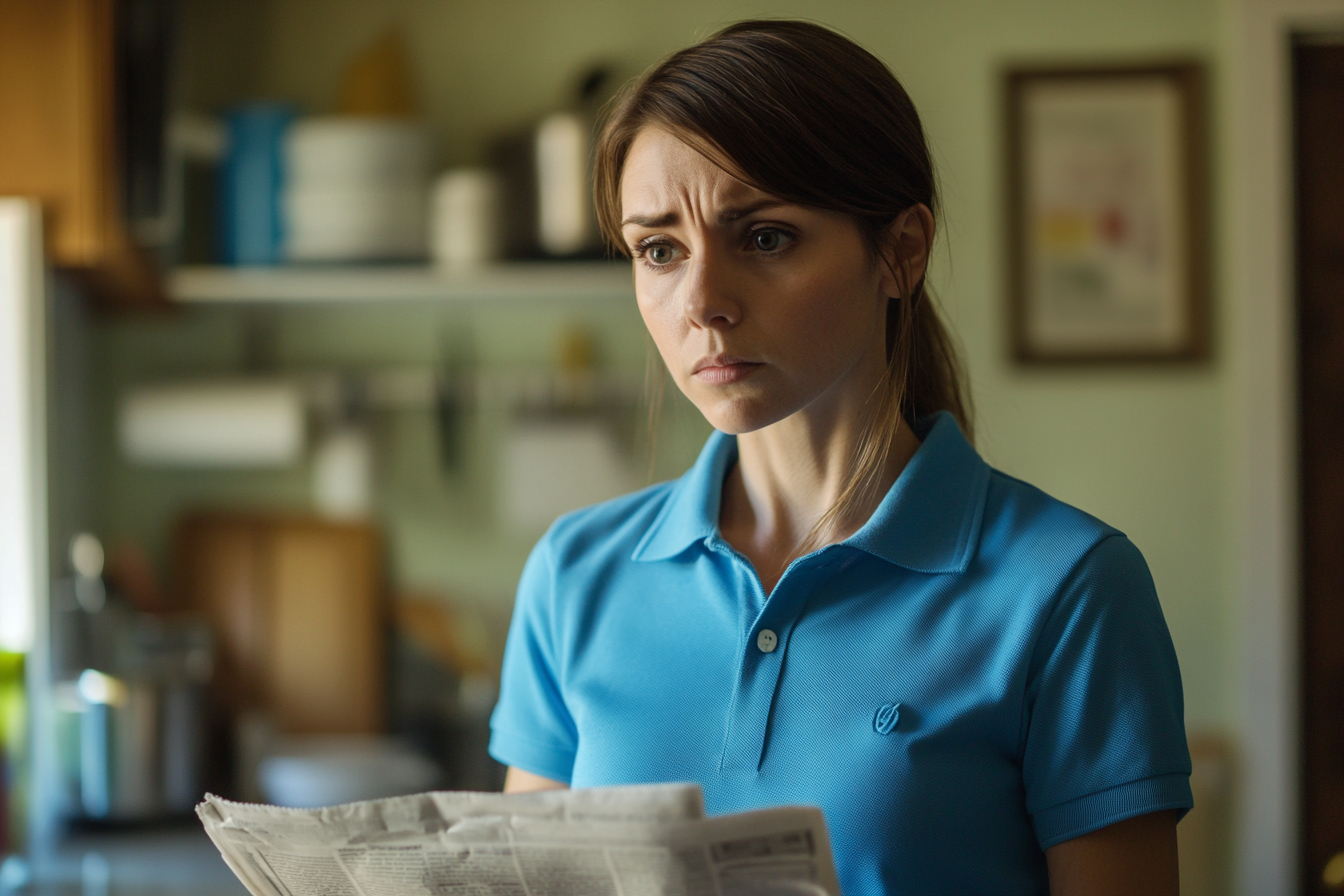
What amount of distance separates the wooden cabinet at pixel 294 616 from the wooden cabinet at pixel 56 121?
589 mm

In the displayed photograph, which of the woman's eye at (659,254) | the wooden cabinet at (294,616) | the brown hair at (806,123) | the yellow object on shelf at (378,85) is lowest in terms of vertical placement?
the wooden cabinet at (294,616)

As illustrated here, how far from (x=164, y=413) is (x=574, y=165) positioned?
0.83 metres

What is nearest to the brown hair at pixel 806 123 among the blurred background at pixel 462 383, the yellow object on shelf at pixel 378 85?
the blurred background at pixel 462 383

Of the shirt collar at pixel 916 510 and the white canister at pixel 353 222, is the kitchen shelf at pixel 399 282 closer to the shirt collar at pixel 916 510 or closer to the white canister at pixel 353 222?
the white canister at pixel 353 222

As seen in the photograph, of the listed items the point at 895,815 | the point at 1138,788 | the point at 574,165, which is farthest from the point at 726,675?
the point at 574,165

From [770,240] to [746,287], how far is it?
34mm

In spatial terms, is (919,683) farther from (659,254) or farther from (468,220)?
(468,220)

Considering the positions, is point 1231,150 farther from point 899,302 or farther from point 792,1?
point 899,302

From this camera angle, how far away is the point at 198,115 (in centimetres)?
220

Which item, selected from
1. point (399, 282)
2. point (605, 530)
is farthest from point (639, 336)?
point (605, 530)

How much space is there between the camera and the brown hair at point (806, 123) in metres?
0.77

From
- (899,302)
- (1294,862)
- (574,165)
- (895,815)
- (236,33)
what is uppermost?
(236,33)

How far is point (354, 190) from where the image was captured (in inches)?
79.6

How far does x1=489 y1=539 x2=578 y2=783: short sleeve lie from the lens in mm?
936
